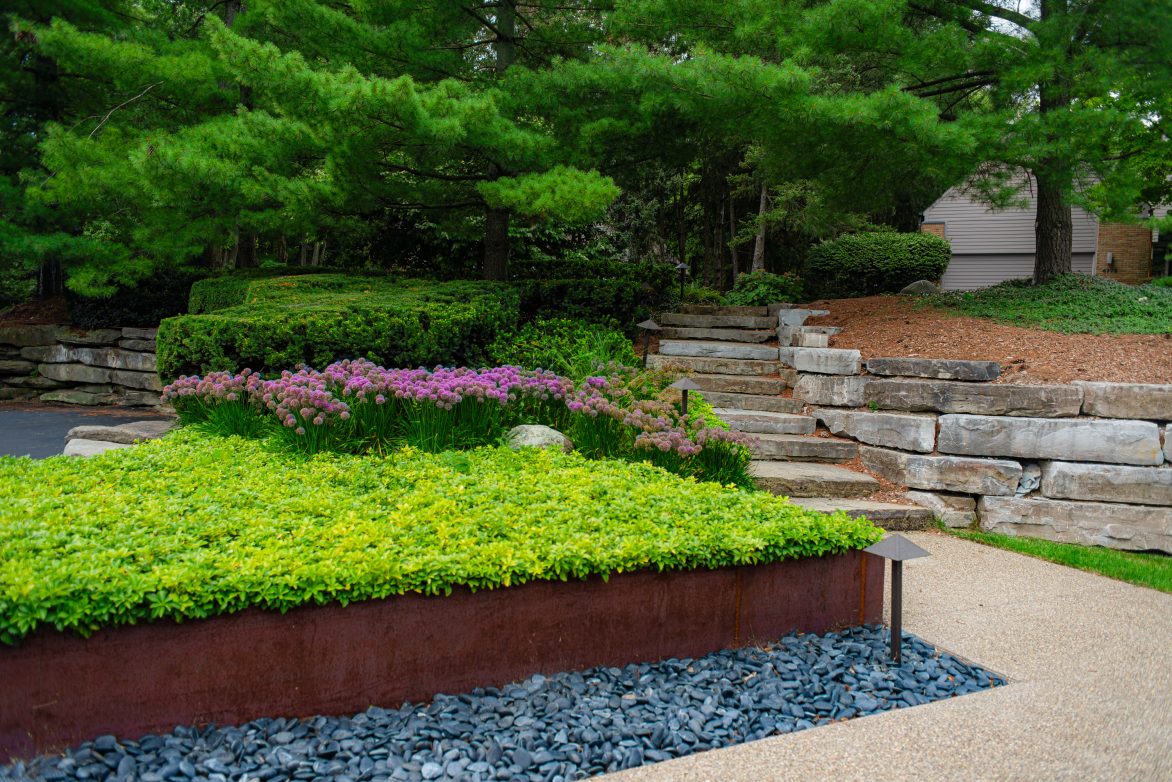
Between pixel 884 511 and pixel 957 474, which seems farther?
pixel 957 474

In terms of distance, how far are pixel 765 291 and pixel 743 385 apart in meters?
3.20

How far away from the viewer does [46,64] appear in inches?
425

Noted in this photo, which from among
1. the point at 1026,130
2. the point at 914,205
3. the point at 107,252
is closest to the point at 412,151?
the point at 107,252

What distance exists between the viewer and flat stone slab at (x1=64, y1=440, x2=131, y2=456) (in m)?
4.82

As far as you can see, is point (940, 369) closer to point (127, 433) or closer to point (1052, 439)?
point (1052, 439)

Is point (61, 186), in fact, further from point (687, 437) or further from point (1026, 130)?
point (1026, 130)

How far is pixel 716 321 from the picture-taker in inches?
340

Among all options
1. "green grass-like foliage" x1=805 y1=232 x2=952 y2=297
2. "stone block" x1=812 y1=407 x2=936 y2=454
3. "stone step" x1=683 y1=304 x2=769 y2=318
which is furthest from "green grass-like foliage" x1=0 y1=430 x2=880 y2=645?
"green grass-like foliage" x1=805 y1=232 x2=952 y2=297

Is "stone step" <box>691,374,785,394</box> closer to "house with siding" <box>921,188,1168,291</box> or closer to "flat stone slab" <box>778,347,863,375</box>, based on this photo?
"flat stone slab" <box>778,347,863,375</box>

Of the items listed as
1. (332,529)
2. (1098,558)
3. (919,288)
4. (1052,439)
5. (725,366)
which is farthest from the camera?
(919,288)

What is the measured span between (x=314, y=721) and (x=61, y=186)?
8685 millimetres

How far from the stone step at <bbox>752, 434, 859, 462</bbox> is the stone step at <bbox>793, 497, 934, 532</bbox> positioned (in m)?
0.66

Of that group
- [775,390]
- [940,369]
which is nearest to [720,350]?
[775,390]

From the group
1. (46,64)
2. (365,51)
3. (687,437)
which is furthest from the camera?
(46,64)
